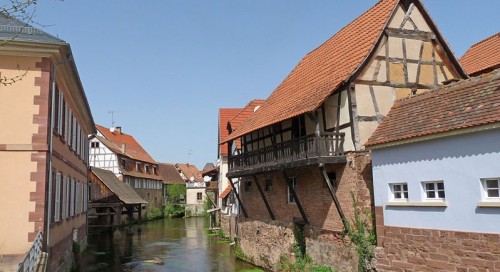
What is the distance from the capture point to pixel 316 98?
14391 millimetres

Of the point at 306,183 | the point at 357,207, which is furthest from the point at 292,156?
the point at 357,207

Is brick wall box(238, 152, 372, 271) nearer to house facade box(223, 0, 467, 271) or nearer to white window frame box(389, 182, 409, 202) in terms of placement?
house facade box(223, 0, 467, 271)

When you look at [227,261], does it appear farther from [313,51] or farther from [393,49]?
[393,49]

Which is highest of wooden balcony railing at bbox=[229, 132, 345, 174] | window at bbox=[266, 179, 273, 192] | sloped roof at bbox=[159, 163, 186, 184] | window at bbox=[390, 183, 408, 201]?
sloped roof at bbox=[159, 163, 186, 184]

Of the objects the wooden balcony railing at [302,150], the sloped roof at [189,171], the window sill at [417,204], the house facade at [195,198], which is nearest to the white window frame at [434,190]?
the window sill at [417,204]

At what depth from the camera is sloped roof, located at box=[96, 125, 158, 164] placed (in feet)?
163

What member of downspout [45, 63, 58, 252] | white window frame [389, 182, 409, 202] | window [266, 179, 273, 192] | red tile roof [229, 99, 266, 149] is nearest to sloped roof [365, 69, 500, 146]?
white window frame [389, 182, 409, 202]

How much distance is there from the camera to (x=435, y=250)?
10.1 metres

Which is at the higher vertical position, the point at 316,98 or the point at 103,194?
the point at 316,98

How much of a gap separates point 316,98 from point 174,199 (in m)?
53.3

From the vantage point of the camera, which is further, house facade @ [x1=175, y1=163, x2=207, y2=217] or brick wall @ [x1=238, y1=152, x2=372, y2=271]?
house facade @ [x1=175, y1=163, x2=207, y2=217]

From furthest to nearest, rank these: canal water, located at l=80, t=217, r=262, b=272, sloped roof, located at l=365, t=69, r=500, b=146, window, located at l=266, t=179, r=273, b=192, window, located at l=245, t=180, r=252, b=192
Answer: window, located at l=245, t=180, r=252, b=192
canal water, located at l=80, t=217, r=262, b=272
window, located at l=266, t=179, r=273, b=192
sloped roof, located at l=365, t=69, r=500, b=146

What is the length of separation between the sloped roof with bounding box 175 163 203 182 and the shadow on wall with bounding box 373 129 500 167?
7094cm

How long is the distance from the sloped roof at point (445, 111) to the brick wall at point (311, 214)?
5.37 ft
